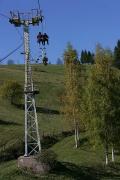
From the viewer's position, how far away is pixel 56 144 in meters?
70.3

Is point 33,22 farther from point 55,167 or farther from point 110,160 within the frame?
point 110,160

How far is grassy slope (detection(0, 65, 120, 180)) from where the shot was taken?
45966 mm

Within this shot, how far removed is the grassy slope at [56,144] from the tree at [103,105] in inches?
109

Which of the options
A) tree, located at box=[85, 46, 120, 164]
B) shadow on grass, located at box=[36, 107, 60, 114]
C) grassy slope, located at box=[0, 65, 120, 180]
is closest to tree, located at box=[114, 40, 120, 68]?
grassy slope, located at box=[0, 65, 120, 180]

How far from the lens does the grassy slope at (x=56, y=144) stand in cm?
4597

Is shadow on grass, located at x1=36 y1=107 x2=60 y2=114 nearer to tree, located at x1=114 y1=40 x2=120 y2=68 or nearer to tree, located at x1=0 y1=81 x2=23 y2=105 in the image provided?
tree, located at x1=0 y1=81 x2=23 y2=105

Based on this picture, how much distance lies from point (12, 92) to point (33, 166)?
55.3m

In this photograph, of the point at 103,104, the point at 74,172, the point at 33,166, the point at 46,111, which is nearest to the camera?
the point at 33,166

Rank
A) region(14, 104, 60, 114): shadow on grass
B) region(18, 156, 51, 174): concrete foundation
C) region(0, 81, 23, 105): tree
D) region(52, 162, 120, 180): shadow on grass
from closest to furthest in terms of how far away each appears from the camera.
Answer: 1. region(18, 156, 51, 174): concrete foundation
2. region(52, 162, 120, 180): shadow on grass
3. region(14, 104, 60, 114): shadow on grass
4. region(0, 81, 23, 105): tree

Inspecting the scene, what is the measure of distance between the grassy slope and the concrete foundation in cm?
66

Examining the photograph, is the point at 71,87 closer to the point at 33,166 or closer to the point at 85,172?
the point at 85,172

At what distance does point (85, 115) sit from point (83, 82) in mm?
9829

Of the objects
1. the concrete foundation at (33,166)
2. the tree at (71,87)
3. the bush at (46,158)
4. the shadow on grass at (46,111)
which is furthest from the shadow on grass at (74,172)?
the shadow on grass at (46,111)

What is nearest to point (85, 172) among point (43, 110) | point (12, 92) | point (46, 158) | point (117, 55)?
point (46, 158)
